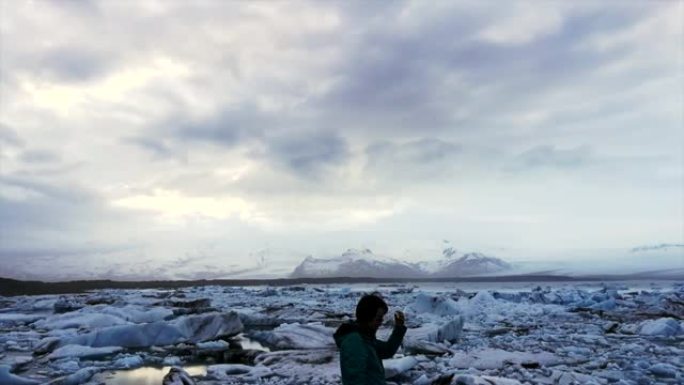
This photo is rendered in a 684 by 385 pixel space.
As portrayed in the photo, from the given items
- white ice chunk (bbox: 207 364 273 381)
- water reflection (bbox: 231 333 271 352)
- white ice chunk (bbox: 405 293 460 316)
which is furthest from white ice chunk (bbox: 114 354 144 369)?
white ice chunk (bbox: 405 293 460 316)

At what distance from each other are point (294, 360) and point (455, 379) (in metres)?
3.34

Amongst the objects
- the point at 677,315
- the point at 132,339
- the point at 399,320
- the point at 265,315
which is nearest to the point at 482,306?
the point at 677,315

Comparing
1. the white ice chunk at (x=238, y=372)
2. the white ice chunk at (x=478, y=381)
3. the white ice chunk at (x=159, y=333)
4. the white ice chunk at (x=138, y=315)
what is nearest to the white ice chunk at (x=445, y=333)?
the white ice chunk at (x=238, y=372)

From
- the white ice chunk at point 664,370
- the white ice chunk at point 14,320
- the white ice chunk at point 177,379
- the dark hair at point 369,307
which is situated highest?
the dark hair at point 369,307

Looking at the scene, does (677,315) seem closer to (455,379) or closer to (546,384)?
(546,384)

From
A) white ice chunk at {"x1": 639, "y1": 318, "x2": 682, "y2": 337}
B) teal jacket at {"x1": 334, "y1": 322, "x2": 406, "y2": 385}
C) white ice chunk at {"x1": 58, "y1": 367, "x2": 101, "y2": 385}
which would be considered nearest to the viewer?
teal jacket at {"x1": 334, "y1": 322, "x2": 406, "y2": 385}

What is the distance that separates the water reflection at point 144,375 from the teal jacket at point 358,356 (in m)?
5.45

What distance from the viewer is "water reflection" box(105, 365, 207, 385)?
26.1 feet

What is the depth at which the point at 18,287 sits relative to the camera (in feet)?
209

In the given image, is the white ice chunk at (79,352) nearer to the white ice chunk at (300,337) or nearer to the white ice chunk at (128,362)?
the white ice chunk at (128,362)

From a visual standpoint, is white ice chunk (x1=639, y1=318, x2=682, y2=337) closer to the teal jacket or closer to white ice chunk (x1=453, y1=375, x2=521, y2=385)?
white ice chunk (x1=453, y1=375, x2=521, y2=385)

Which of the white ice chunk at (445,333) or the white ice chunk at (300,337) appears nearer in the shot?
the white ice chunk at (300,337)

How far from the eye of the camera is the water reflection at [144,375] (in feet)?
26.1

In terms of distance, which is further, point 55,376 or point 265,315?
point 265,315
